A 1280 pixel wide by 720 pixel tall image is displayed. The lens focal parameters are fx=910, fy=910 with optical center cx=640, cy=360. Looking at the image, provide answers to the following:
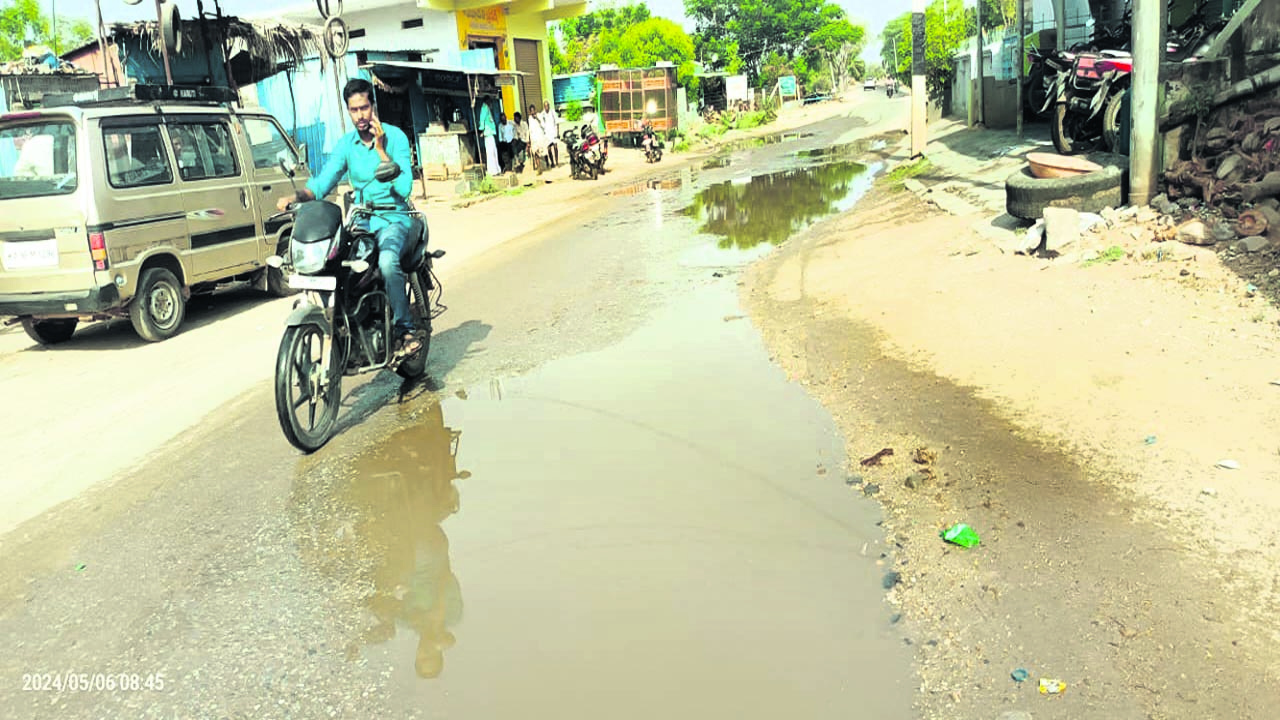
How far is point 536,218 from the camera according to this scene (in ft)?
51.1

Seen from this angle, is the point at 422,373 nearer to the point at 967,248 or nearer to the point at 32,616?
the point at 32,616

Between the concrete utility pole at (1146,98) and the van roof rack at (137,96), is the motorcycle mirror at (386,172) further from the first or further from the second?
the concrete utility pole at (1146,98)

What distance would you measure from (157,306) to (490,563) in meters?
5.82

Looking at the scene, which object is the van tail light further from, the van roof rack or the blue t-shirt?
the blue t-shirt

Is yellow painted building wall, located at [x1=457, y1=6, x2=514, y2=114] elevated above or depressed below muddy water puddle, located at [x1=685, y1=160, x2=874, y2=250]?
above

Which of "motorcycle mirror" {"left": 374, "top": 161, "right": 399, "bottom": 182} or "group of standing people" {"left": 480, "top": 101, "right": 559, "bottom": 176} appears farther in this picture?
"group of standing people" {"left": 480, "top": 101, "right": 559, "bottom": 176}

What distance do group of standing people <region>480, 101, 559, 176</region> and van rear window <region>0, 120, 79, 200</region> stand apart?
14.7m

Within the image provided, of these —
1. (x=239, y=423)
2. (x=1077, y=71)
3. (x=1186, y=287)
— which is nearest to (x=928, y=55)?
(x=1077, y=71)

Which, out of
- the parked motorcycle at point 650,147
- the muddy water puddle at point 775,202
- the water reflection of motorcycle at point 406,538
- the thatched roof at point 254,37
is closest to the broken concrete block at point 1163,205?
the muddy water puddle at point 775,202

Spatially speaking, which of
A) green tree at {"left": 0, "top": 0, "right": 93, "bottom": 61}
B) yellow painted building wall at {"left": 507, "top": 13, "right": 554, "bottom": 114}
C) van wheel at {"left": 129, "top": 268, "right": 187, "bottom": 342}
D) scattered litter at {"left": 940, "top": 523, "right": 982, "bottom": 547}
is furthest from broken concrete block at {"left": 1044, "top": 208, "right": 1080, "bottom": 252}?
green tree at {"left": 0, "top": 0, "right": 93, "bottom": 61}

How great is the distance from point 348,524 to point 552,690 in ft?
5.37

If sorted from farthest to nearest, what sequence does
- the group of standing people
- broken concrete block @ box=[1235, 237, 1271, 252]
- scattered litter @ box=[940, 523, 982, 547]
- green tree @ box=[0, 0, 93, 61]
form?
green tree @ box=[0, 0, 93, 61]
the group of standing people
broken concrete block @ box=[1235, 237, 1271, 252]
scattered litter @ box=[940, 523, 982, 547]

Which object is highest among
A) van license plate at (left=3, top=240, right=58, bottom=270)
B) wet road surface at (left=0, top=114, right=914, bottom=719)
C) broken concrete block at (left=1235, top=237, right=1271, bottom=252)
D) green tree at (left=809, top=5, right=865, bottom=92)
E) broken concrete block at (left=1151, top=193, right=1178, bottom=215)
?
green tree at (left=809, top=5, right=865, bottom=92)

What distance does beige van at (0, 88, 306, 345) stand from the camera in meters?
7.32
